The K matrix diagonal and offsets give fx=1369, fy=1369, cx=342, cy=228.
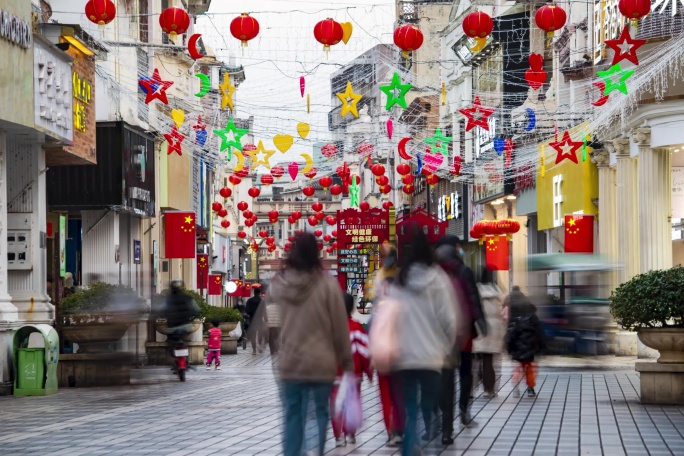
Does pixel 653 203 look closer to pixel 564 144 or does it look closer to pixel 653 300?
pixel 564 144

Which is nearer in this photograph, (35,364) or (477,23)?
(35,364)

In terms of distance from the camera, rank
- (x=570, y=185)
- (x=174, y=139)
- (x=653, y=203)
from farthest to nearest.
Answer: (x=570, y=185) → (x=174, y=139) → (x=653, y=203)

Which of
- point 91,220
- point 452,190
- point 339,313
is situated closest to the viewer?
point 339,313

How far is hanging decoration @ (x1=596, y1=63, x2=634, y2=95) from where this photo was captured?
25.8 metres

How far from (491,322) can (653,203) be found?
11.7m

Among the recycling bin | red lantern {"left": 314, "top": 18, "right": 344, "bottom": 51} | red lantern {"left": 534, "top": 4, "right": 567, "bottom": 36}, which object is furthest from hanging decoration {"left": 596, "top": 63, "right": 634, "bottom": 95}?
the recycling bin

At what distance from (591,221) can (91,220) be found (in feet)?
43.2

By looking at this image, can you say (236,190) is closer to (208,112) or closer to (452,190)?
(452,190)

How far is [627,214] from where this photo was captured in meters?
31.1

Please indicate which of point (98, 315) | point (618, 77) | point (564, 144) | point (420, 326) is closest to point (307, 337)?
point (420, 326)

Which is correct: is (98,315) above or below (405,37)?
below

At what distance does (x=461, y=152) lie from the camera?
62.5m

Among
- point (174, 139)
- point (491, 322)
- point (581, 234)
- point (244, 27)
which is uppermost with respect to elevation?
point (244, 27)

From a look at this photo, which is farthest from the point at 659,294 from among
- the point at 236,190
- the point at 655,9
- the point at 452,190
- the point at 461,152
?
the point at 236,190
